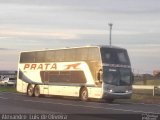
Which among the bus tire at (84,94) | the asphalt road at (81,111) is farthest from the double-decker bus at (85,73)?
the asphalt road at (81,111)

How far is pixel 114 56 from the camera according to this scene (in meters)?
37.9

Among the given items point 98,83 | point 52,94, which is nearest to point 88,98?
point 98,83

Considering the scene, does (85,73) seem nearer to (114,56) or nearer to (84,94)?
(84,94)

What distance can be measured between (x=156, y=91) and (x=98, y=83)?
40.2 feet

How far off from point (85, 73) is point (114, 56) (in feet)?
7.67

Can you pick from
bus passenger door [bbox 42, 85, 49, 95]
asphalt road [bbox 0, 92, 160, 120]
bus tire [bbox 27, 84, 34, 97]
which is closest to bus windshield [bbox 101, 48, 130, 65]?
asphalt road [bbox 0, 92, 160, 120]

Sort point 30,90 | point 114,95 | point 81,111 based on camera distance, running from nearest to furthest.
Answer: point 81,111
point 114,95
point 30,90

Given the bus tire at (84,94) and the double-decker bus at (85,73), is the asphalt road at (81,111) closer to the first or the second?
the double-decker bus at (85,73)

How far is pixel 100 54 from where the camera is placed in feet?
123

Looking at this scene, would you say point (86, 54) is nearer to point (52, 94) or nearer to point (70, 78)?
point (70, 78)

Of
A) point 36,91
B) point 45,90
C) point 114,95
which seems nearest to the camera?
point 114,95

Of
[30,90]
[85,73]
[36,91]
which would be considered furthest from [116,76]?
[30,90]

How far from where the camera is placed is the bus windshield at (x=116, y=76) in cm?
3759

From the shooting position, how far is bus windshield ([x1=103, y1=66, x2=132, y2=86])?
123 ft
